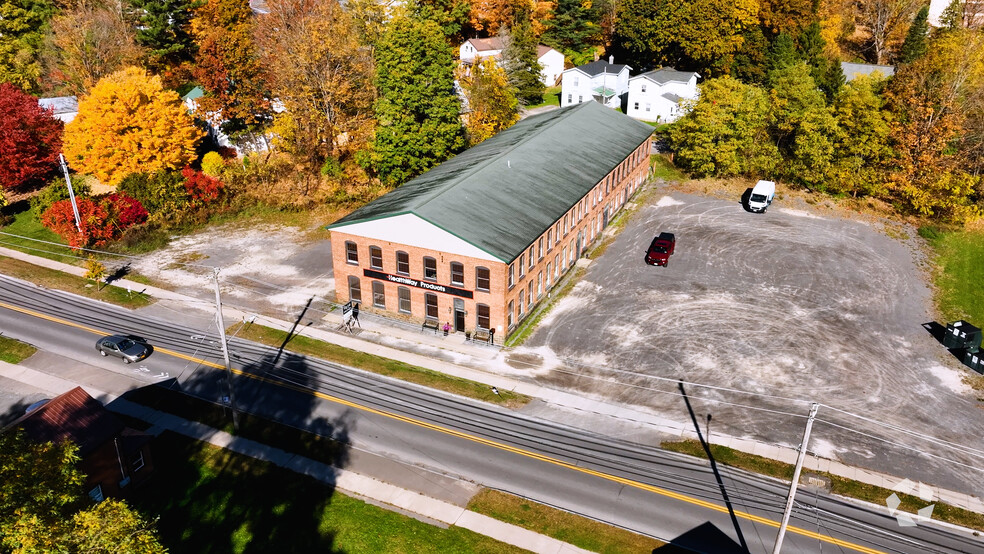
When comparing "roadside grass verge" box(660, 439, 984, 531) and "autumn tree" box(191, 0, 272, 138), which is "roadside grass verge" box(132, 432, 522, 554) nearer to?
"roadside grass verge" box(660, 439, 984, 531)

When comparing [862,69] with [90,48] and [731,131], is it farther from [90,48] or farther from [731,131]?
[90,48]

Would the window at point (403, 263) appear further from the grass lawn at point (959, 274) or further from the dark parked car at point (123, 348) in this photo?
the grass lawn at point (959, 274)

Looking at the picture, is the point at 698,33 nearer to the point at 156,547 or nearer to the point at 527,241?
the point at 527,241

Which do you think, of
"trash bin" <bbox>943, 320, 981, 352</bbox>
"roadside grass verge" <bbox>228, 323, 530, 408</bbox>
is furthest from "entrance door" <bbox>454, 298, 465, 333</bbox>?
"trash bin" <bbox>943, 320, 981, 352</bbox>

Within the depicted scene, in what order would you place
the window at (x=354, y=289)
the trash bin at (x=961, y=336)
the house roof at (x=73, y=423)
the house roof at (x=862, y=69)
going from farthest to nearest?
the house roof at (x=862, y=69) → the window at (x=354, y=289) → the trash bin at (x=961, y=336) → the house roof at (x=73, y=423)

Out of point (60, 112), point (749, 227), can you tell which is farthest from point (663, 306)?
point (60, 112)

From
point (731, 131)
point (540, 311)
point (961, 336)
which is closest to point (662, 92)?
point (731, 131)

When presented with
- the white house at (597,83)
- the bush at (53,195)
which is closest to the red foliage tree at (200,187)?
the bush at (53,195)
